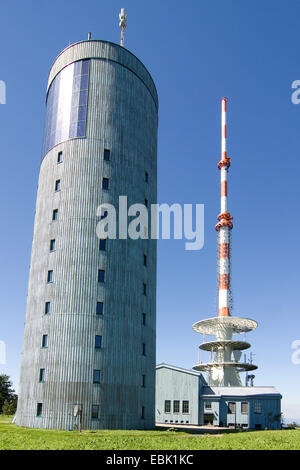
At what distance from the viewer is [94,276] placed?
42906mm

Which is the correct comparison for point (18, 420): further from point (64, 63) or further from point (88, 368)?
point (64, 63)

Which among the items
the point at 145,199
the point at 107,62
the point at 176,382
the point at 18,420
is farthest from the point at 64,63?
the point at 176,382

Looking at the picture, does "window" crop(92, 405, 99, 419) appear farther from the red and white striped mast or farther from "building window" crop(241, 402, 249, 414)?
the red and white striped mast

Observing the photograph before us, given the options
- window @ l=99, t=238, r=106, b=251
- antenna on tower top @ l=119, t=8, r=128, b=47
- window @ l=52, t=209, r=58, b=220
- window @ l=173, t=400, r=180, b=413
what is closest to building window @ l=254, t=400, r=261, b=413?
window @ l=173, t=400, r=180, b=413

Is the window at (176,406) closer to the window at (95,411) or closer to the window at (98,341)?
the window at (95,411)

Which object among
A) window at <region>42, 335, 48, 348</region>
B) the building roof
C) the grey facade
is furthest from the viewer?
the building roof

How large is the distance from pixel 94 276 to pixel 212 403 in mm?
28345

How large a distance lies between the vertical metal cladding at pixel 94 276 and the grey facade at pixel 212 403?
49.9 feet

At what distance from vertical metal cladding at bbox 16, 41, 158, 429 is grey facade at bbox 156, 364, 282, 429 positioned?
49.9ft

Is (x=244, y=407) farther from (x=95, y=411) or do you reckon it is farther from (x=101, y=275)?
(x=101, y=275)

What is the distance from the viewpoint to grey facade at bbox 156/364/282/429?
56938 mm

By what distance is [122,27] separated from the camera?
192 feet

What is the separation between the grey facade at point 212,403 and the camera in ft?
187

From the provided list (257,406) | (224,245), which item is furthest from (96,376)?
(224,245)
